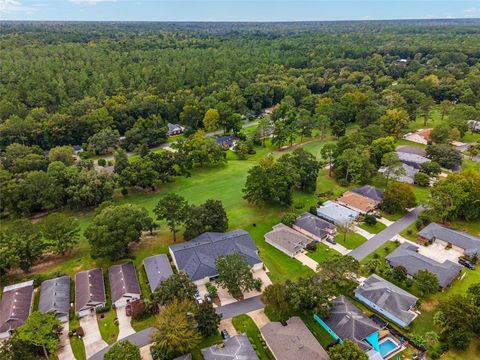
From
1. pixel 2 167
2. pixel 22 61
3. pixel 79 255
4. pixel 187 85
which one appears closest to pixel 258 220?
pixel 79 255

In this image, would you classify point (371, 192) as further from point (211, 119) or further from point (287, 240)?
point (211, 119)

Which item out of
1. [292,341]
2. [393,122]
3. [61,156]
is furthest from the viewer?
[393,122]

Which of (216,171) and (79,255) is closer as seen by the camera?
(79,255)

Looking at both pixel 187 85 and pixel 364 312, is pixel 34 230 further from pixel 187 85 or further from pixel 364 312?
pixel 187 85

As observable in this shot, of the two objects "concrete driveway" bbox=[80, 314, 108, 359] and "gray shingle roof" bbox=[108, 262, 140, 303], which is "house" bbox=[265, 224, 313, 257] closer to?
"gray shingle roof" bbox=[108, 262, 140, 303]

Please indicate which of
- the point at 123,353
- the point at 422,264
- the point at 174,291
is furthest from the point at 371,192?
the point at 123,353

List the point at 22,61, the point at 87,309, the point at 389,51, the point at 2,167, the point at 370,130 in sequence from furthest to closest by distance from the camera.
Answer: the point at 389,51 → the point at 22,61 → the point at 370,130 → the point at 2,167 → the point at 87,309
